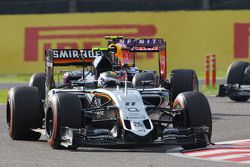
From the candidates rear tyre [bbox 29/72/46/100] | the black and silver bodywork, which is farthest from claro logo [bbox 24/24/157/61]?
the black and silver bodywork

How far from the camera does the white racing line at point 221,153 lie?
11586 mm

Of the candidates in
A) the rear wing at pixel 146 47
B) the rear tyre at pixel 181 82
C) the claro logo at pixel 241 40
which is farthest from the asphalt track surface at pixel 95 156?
the claro logo at pixel 241 40

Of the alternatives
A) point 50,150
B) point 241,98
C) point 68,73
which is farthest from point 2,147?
point 241,98

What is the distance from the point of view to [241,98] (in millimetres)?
22391

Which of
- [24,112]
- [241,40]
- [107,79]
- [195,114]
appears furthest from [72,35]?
[195,114]

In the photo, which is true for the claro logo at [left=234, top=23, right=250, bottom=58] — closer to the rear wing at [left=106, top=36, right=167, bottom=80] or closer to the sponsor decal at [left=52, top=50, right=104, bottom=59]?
the rear wing at [left=106, top=36, right=167, bottom=80]

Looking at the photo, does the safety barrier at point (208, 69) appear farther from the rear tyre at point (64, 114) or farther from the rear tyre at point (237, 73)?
the rear tyre at point (64, 114)

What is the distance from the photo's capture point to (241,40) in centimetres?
3183

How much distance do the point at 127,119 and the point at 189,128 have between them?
0.80 metres

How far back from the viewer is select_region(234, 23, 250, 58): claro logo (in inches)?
1251

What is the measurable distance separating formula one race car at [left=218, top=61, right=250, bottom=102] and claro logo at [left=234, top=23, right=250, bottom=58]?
31.9 ft

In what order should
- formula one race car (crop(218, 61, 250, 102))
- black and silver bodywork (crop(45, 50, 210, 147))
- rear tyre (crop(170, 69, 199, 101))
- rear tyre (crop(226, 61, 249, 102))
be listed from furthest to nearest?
1. rear tyre (crop(226, 61, 249, 102))
2. formula one race car (crop(218, 61, 250, 102))
3. rear tyre (crop(170, 69, 199, 101))
4. black and silver bodywork (crop(45, 50, 210, 147))

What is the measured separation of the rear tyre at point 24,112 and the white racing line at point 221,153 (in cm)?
235

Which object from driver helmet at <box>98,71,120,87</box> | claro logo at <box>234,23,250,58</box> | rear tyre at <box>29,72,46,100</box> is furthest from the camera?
claro logo at <box>234,23,250,58</box>
